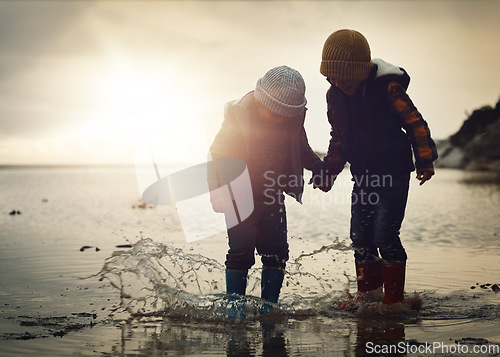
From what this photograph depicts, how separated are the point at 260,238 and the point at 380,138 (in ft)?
3.59

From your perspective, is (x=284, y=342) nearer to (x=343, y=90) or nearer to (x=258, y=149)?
(x=258, y=149)

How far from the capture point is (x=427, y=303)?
3895 millimetres

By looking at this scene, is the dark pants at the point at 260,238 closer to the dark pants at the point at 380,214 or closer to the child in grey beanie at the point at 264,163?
the child in grey beanie at the point at 264,163

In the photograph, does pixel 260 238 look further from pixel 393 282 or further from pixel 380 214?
pixel 393 282

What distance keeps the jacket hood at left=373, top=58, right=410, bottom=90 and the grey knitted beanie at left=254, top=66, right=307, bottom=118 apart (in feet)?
1.93

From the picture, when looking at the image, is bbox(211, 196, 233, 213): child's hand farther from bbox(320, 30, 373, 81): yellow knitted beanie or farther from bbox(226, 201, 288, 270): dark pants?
bbox(320, 30, 373, 81): yellow knitted beanie

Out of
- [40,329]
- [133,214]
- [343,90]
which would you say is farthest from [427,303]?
[133,214]

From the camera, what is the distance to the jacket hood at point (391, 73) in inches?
142

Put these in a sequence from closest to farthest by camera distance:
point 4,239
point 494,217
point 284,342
→ point 284,342, point 4,239, point 494,217

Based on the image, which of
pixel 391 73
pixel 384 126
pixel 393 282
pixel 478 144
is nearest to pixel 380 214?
pixel 393 282

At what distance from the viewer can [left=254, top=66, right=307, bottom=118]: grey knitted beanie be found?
3348 mm

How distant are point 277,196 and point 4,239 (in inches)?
222

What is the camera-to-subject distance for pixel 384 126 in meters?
3.64
